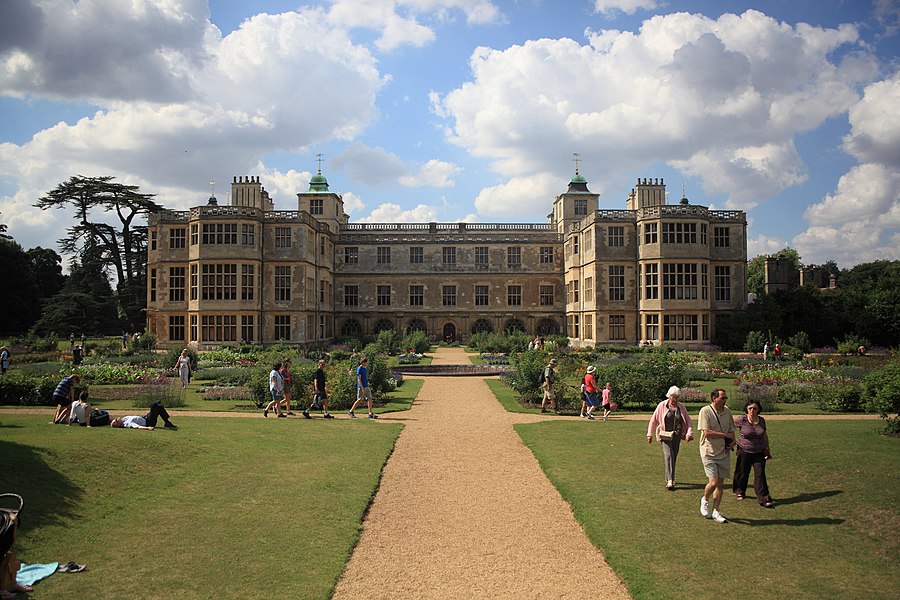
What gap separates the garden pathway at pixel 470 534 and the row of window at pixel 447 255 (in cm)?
3946

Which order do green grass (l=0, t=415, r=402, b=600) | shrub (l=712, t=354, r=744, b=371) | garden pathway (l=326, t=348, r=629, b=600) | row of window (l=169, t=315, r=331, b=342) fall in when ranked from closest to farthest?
green grass (l=0, t=415, r=402, b=600) → garden pathway (l=326, t=348, r=629, b=600) → shrub (l=712, t=354, r=744, b=371) → row of window (l=169, t=315, r=331, b=342)

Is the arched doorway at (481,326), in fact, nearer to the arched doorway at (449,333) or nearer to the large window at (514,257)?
the arched doorway at (449,333)

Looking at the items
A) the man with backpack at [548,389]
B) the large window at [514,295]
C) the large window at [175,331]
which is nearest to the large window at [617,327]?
the large window at [514,295]

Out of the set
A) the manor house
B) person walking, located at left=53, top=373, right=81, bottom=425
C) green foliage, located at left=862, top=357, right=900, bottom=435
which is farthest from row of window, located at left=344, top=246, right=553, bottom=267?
person walking, located at left=53, top=373, right=81, bottom=425

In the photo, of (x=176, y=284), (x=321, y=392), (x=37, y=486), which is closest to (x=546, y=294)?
(x=176, y=284)

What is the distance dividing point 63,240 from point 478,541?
6342cm

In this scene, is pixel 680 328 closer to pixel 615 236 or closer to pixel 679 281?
pixel 679 281

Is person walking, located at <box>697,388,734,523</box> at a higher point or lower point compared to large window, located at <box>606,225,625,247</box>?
lower

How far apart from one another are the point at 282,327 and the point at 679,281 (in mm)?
27748

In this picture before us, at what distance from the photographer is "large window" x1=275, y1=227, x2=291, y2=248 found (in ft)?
138

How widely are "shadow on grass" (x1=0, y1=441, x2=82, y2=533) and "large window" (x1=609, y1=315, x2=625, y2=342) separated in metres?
38.0

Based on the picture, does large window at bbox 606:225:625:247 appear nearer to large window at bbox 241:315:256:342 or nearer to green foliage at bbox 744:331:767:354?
green foliage at bbox 744:331:767:354

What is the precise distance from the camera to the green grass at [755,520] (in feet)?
22.3

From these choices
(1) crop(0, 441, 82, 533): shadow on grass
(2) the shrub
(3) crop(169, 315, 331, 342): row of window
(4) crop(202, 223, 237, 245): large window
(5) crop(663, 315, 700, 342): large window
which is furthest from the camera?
(5) crop(663, 315, 700, 342): large window
